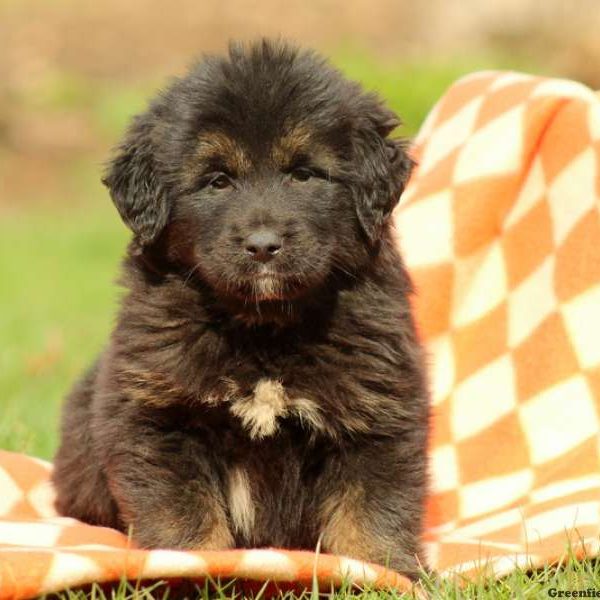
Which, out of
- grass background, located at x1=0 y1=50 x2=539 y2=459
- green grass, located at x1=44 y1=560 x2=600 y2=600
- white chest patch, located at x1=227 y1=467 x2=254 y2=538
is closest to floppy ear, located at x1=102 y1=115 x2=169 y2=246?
grass background, located at x1=0 y1=50 x2=539 y2=459

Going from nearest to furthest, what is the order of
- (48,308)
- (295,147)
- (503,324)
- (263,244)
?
(263,244) < (295,147) < (503,324) < (48,308)

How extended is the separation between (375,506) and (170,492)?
586 mm

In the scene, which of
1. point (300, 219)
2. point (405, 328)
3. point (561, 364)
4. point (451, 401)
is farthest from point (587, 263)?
point (300, 219)

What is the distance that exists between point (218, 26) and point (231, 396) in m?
13.9

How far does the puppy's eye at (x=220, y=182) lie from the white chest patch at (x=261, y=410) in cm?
60

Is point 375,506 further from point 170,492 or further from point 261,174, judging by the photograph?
point 261,174

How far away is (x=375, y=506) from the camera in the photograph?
3.31 m

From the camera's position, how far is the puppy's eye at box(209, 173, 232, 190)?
3354mm

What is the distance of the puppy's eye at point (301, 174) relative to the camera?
3.34m

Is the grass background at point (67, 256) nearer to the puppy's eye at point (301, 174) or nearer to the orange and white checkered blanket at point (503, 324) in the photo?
the orange and white checkered blanket at point (503, 324)

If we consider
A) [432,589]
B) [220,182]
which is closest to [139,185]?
[220,182]

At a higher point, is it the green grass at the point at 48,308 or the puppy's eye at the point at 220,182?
the green grass at the point at 48,308

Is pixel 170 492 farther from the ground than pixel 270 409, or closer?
closer

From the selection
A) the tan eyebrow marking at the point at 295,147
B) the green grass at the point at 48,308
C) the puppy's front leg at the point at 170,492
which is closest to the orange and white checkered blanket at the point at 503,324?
the puppy's front leg at the point at 170,492
